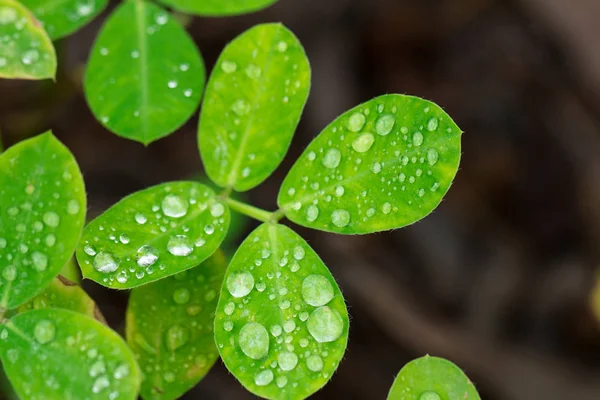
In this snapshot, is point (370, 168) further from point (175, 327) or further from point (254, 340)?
point (175, 327)

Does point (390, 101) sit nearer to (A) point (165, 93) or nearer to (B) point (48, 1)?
(A) point (165, 93)

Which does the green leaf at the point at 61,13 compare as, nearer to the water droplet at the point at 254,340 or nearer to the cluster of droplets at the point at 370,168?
the cluster of droplets at the point at 370,168

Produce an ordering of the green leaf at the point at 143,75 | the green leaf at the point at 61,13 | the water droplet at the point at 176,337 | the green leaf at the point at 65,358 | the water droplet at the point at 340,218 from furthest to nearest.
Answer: the green leaf at the point at 61,13, the green leaf at the point at 143,75, the water droplet at the point at 176,337, the water droplet at the point at 340,218, the green leaf at the point at 65,358

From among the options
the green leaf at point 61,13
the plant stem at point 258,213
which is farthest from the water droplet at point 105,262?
the green leaf at point 61,13

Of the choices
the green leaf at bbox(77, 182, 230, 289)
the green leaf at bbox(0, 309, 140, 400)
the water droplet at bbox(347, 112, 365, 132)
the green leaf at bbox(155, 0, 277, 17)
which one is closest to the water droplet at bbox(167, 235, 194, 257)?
the green leaf at bbox(77, 182, 230, 289)

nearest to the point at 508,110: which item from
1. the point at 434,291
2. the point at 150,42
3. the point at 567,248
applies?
the point at 567,248

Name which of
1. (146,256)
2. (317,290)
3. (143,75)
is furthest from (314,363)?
(143,75)

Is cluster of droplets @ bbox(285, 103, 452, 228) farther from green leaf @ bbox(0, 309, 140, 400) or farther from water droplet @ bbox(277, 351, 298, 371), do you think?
green leaf @ bbox(0, 309, 140, 400)
